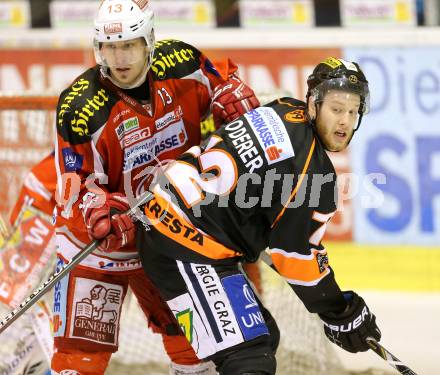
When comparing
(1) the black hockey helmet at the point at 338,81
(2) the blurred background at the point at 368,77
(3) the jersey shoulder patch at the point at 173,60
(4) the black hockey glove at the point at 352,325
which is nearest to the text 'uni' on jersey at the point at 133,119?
(3) the jersey shoulder patch at the point at 173,60

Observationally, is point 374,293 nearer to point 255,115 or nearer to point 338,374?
point 338,374

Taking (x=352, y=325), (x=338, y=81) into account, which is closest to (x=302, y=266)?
(x=352, y=325)

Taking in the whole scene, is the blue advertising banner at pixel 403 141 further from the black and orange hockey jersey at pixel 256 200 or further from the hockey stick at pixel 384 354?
the black and orange hockey jersey at pixel 256 200

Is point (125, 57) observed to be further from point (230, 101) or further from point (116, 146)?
point (230, 101)

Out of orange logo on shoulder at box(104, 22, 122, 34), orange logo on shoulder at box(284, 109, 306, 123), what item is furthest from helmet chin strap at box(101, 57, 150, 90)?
orange logo on shoulder at box(284, 109, 306, 123)

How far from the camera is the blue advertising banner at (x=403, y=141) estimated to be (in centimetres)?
625

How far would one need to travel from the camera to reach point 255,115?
11.0 ft

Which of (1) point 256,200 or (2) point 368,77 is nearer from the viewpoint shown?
(1) point 256,200

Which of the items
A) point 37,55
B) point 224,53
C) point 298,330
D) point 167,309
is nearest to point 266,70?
point 224,53

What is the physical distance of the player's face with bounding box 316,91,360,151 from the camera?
326 cm

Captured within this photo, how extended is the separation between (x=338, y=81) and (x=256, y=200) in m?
0.46

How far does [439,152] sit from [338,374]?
2.14m

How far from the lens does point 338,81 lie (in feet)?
10.7

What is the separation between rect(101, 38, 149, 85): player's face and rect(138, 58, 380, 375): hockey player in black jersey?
0.38m
